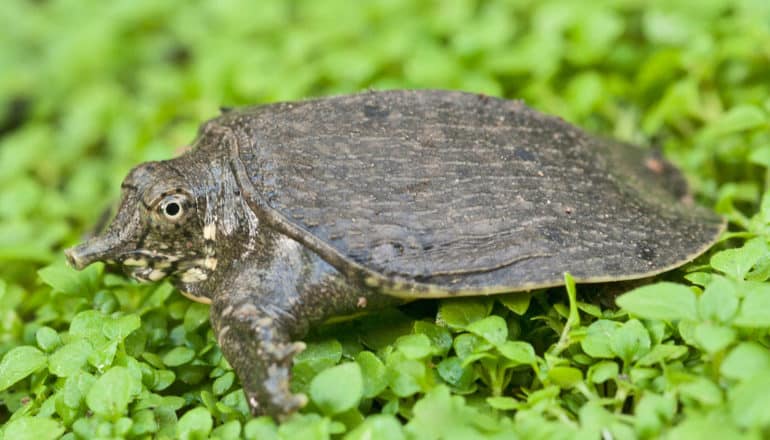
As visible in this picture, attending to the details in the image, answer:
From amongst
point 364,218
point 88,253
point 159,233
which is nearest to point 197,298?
point 159,233

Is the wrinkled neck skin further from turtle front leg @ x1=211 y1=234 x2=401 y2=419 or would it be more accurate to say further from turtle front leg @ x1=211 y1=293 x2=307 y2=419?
turtle front leg @ x1=211 y1=293 x2=307 y2=419

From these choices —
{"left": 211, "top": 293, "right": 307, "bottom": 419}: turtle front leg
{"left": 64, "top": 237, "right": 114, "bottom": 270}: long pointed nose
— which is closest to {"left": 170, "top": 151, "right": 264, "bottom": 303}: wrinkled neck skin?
{"left": 211, "top": 293, "right": 307, "bottom": 419}: turtle front leg

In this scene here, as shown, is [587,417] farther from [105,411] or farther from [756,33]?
[756,33]

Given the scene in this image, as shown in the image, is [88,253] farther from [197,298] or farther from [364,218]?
[364,218]

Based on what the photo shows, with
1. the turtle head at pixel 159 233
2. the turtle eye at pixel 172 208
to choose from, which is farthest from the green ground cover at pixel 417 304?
the turtle eye at pixel 172 208

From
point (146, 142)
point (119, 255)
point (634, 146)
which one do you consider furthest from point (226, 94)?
point (634, 146)

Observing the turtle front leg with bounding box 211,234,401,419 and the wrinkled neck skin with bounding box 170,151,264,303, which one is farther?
the wrinkled neck skin with bounding box 170,151,264,303
